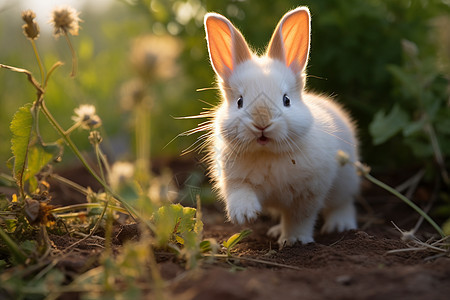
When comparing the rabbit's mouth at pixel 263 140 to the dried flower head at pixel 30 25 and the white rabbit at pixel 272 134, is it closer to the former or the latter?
the white rabbit at pixel 272 134

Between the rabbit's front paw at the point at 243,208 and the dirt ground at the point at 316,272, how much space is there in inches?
8.4

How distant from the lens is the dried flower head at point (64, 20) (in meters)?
2.57

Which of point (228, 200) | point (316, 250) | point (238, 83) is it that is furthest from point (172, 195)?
point (316, 250)

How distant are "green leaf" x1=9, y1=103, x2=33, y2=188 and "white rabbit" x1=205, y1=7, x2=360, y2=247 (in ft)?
3.37

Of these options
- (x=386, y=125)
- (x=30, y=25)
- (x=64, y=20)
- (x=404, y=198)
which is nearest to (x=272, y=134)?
(x=404, y=198)

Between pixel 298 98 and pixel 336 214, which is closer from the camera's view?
pixel 298 98

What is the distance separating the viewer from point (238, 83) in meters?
2.99

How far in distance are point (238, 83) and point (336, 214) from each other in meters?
1.44

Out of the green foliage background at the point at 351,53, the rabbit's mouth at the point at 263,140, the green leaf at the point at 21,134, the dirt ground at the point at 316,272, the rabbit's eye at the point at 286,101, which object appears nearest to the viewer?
the dirt ground at the point at 316,272

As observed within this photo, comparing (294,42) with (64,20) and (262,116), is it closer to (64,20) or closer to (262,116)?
(262,116)

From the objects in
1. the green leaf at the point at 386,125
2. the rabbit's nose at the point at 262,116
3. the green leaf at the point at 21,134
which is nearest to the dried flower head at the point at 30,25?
the green leaf at the point at 21,134

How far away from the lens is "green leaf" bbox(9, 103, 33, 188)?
8.43ft

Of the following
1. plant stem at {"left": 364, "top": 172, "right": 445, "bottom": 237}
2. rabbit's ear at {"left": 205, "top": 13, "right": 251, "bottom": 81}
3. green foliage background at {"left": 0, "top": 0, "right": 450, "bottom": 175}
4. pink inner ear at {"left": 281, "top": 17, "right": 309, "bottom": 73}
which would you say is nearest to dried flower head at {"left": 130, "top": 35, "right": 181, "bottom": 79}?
plant stem at {"left": 364, "top": 172, "right": 445, "bottom": 237}

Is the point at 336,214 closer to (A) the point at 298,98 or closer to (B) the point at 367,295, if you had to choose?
(A) the point at 298,98
